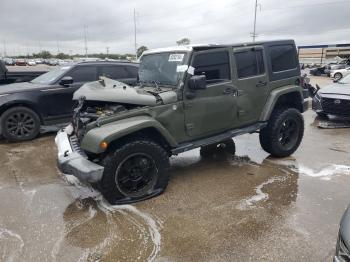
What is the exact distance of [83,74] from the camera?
26.4ft

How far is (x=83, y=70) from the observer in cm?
805

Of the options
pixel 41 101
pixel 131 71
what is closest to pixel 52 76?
pixel 41 101

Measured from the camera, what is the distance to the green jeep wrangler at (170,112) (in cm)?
416

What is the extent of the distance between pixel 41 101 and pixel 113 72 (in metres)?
1.82

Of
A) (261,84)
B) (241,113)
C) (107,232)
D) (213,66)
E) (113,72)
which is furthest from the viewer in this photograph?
(113,72)

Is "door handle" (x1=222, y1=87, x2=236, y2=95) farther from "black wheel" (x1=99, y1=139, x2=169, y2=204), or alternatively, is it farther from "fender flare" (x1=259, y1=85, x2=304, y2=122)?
"black wheel" (x1=99, y1=139, x2=169, y2=204)

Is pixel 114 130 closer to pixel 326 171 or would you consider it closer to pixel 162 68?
pixel 162 68

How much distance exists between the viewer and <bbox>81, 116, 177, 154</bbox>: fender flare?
12.9 feet

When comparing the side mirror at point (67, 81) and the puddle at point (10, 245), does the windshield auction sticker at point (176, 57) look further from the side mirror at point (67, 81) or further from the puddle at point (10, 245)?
the side mirror at point (67, 81)

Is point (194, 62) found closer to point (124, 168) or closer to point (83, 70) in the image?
point (124, 168)

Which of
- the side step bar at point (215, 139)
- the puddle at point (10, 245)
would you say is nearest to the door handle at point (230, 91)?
the side step bar at point (215, 139)

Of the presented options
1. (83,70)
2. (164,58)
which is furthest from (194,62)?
(83,70)

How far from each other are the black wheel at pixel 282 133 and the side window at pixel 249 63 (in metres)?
0.85

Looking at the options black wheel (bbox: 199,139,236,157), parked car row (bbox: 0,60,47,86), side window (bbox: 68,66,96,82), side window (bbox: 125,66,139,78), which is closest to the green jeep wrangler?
black wheel (bbox: 199,139,236,157)
